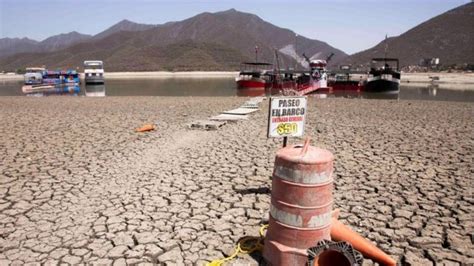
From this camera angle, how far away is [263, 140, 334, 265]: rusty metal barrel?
3.32 m


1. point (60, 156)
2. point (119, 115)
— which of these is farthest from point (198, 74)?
point (60, 156)

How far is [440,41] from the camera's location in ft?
512

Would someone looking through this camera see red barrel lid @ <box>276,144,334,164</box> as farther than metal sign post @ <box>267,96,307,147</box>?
No

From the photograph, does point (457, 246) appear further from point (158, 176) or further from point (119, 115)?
point (119, 115)

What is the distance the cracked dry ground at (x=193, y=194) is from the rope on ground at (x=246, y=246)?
0.35 feet

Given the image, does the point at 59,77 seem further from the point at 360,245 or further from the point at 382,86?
the point at 360,245

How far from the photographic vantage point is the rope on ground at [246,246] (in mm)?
3697

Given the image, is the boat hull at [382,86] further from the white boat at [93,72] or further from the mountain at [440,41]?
the mountain at [440,41]

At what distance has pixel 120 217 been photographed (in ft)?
15.6

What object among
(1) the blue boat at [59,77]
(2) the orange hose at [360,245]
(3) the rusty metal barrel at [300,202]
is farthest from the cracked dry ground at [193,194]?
(1) the blue boat at [59,77]

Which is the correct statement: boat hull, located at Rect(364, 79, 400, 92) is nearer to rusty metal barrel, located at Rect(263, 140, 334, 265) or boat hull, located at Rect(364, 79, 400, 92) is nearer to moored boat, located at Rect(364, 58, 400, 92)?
moored boat, located at Rect(364, 58, 400, 92)

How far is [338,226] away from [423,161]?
4.87 meters

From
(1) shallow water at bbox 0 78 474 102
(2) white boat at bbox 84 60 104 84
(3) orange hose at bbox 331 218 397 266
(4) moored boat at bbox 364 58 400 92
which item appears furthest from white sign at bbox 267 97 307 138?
(2) white boat at bbox 84 60 104 84

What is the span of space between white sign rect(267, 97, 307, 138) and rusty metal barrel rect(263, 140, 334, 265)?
1.58 meters
